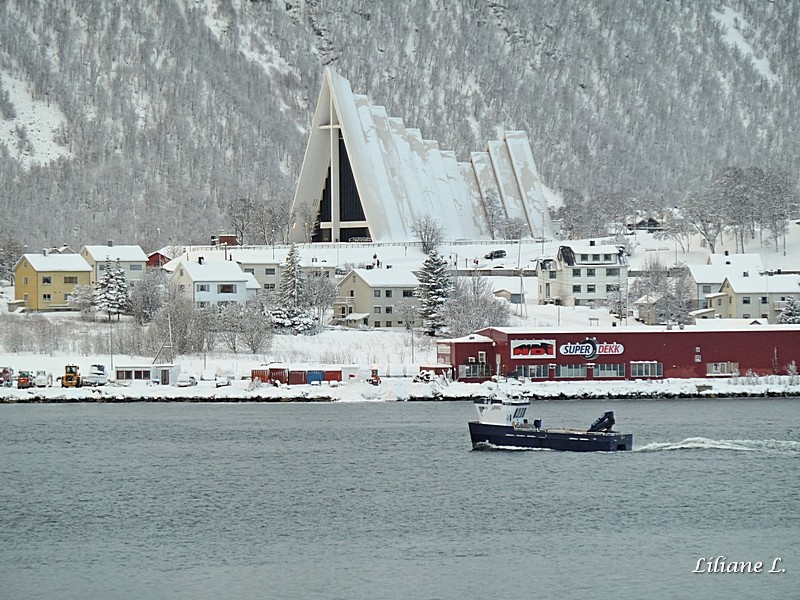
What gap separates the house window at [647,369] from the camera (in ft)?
162

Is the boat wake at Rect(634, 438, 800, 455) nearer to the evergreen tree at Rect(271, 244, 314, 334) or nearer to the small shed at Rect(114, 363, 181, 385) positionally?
the small shed at Rect(114, 363, 181, 385)

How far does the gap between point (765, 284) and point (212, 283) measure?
2162cm

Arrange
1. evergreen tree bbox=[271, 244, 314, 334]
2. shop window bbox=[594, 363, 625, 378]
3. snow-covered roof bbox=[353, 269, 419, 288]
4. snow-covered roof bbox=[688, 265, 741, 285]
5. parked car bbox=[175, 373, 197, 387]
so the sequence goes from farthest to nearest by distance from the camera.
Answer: snow-covered roof bbox=[688, 265, 741, 285], snow-covered roof bbox=[353, 269, 419, 288], evergreen tree bbox=[271, 244, 314, 334], shop window bbox=[594, 363, 625, 378], parked car bbox=[175, 373, 197, 387]

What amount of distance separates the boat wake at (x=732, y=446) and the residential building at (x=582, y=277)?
32.0 metres

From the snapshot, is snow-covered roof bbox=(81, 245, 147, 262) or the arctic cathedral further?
the arctic cathedral

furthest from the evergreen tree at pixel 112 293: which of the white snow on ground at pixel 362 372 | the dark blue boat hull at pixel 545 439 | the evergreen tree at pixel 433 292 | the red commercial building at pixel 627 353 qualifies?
the dark blue boat hull at pixel 545 439

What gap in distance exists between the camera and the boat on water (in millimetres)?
35250

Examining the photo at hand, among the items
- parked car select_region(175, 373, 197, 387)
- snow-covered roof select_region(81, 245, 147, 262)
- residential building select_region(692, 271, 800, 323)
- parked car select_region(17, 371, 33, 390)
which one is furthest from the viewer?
snow-covered roof select_region(81, 245, 147, 262)

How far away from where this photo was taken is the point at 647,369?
49.6 meters

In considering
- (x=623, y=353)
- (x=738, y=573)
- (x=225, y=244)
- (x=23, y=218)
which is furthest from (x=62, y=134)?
(x=738, y=573)

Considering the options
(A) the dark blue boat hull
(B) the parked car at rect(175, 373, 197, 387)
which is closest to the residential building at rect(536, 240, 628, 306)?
(B) the parked car at rect(175, 373, 197, 387)

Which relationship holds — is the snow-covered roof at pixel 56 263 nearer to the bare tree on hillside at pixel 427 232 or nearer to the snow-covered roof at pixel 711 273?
the bare tree on hillside at pixel 427 232

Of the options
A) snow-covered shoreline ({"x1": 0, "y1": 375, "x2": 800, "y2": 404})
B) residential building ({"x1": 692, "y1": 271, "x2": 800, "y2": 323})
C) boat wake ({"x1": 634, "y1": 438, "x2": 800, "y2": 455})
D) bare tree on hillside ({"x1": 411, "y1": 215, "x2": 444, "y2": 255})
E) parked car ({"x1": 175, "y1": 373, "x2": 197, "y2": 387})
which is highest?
bare tree on hillside ({"x1": 411, "y1": 215, "x2": 444, "y2": 255})

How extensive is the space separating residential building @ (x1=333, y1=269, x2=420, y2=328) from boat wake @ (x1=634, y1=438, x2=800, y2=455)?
88.9ft
